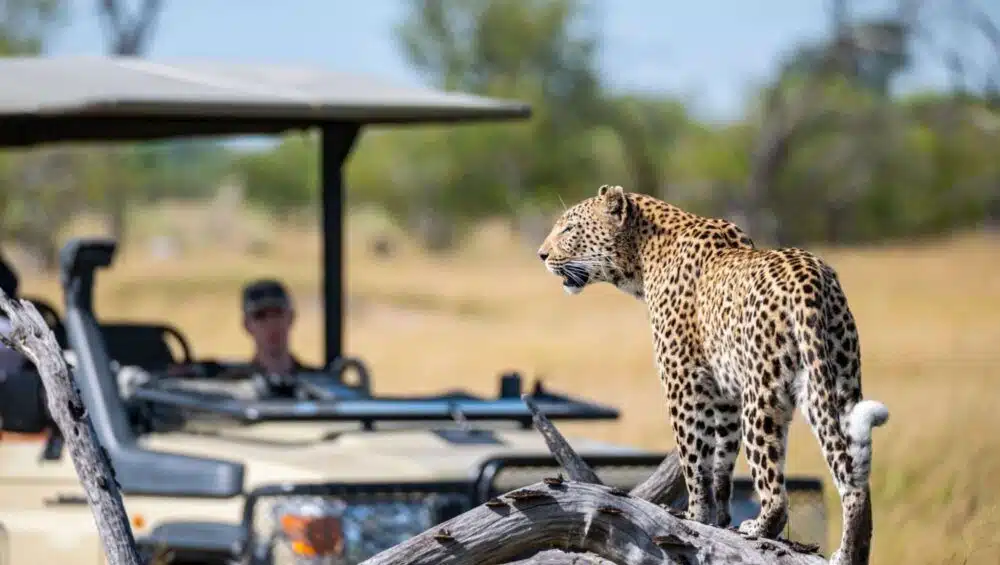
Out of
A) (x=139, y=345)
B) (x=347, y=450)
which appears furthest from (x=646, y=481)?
(x=139, y=345)

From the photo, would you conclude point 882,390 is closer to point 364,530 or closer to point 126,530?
point 364,530

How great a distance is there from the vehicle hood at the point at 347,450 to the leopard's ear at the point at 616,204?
7.20 feet

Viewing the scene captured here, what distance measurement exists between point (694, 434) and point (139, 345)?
441cm

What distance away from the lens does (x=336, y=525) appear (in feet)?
15.3

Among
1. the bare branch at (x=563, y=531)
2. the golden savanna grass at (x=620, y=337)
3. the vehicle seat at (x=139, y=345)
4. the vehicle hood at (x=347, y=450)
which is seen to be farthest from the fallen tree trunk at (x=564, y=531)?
the vehicle seat at (x=139, y=345)

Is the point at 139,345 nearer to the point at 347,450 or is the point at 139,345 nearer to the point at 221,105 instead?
the point at 221,105

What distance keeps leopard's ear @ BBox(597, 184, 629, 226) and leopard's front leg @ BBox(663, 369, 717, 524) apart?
281 mm

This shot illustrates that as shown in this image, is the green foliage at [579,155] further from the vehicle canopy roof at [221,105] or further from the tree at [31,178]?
the vehicle canopy roof at [221,105]

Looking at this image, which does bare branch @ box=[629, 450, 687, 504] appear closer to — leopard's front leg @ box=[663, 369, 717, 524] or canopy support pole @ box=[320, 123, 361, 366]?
leopard's front leg @ box=[663, 369, 717, 524]

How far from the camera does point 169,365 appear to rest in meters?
6.45

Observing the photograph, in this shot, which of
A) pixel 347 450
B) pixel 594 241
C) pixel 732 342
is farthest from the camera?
pixel 347 450

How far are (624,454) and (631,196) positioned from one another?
234cm

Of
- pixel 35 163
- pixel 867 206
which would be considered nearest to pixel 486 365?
pixel 35 163

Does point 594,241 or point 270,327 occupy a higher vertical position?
point 594,241
